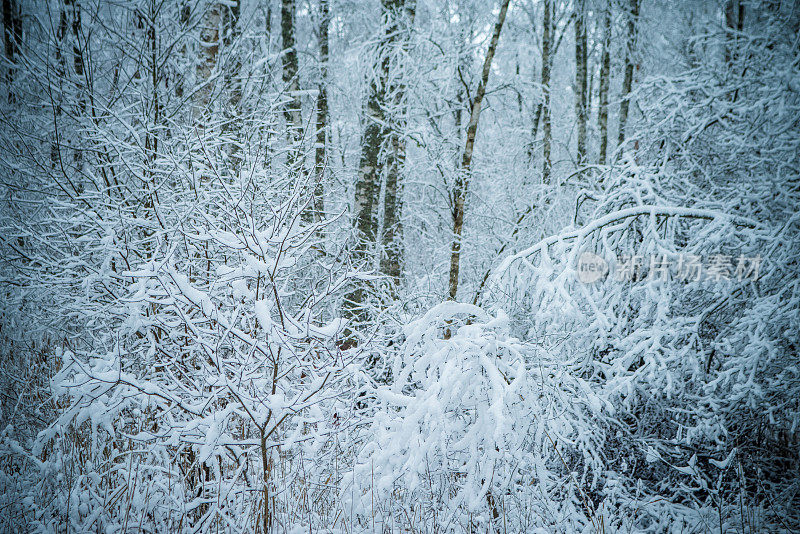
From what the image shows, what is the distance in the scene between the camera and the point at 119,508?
9.29 ft

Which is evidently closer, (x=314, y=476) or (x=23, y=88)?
(x=314, y=476)

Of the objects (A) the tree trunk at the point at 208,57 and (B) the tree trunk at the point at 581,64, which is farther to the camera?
(B) the tree trunk at the point at 581,64

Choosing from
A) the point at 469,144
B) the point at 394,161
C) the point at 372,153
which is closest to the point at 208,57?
the point at 372,153

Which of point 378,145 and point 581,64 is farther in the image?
point 581,64

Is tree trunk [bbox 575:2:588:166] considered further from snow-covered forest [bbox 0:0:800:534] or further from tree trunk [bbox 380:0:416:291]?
tree trunk [bbox 380:0:416:291]

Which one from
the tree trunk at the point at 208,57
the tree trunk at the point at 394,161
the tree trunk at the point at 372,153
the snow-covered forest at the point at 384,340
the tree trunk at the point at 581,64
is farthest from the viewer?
the tree trunk at the point at 581,64

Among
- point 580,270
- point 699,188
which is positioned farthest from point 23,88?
point 699,188

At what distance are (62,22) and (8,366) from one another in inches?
161

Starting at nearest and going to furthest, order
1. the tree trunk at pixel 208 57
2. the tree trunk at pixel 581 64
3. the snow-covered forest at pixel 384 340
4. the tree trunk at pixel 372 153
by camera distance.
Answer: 1. the snow-covered forest at pixel 384 340
2. the tree trunk at pixel 208 57
3. the tree trunk at pixel 372 153
4. the tree trunk at pixel 581 64

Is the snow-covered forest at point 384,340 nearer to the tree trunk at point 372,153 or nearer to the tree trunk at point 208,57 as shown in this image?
the tree trunk at point 208,57

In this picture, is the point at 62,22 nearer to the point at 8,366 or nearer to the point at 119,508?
the point at 8,366

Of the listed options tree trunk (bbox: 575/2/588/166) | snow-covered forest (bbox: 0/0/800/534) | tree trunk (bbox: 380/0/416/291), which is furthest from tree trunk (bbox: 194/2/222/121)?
tree trunk (bbox: 575/2/588/166)

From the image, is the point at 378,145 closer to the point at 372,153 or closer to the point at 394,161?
the point at 372,153

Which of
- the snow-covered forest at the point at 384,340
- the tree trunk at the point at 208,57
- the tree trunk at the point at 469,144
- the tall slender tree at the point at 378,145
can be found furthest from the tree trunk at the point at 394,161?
the tree trunk at the point at 208,57
